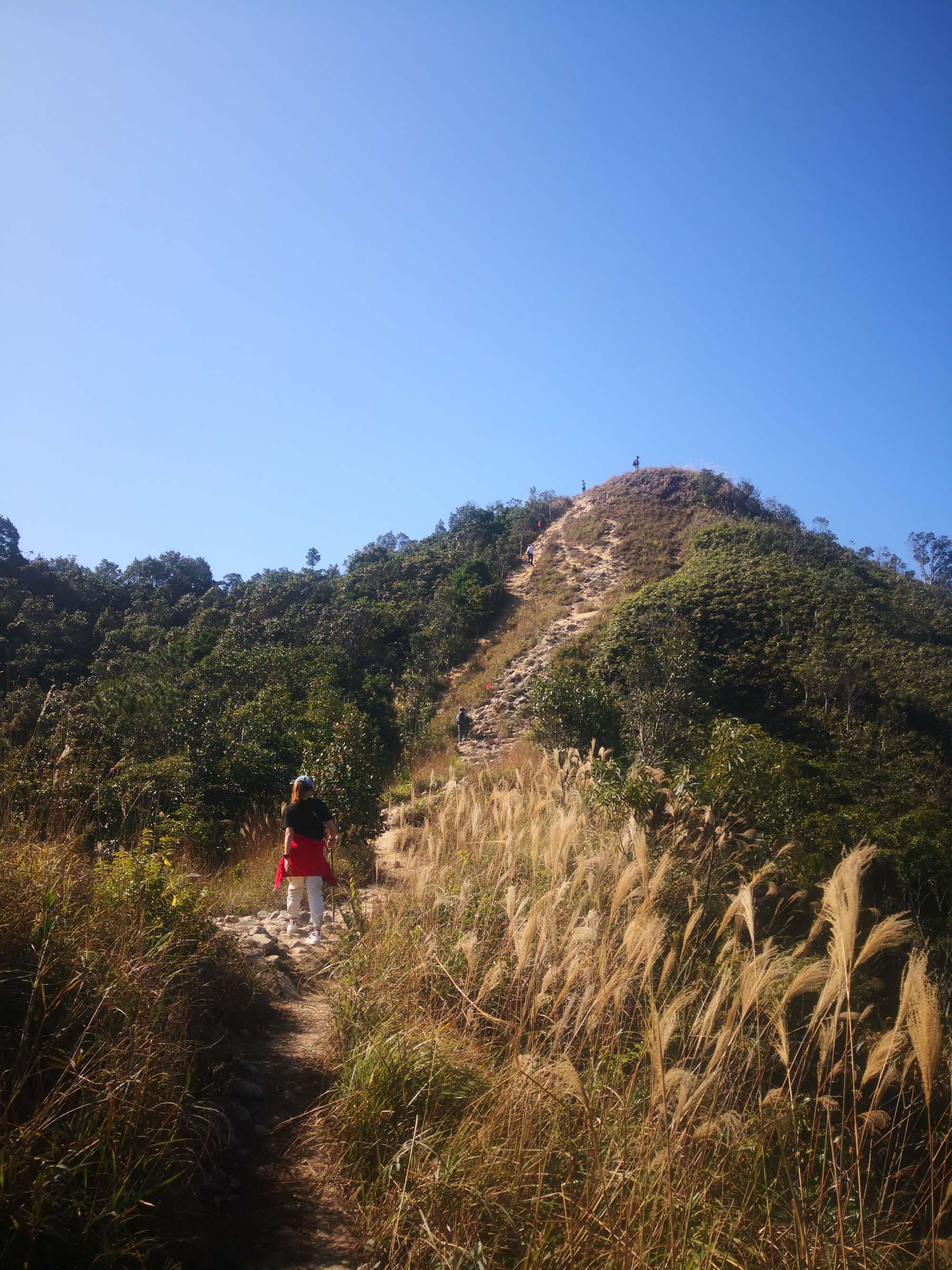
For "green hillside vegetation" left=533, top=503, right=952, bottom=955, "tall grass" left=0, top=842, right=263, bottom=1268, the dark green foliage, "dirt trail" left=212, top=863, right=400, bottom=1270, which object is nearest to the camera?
"tall grass" left=0, top=842, right=263, bottom=1268

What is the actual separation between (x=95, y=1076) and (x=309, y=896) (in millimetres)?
3758

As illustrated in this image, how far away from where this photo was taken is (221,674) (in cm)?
2256

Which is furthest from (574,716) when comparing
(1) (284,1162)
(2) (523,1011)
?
(1) (284,1162)

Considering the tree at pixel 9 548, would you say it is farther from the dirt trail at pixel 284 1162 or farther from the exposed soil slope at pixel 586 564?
the dirt trail at pixel 284 1162

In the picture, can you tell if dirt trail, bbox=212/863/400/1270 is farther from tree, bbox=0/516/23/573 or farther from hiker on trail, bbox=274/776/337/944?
tree, bbox=0/516/23/573

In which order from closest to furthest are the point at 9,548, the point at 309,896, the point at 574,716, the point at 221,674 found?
the point at 309,896 → the point at 574,716 → the point at 221,674 → the point at 9,548

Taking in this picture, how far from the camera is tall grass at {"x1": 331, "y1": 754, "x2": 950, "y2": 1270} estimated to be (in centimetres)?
217

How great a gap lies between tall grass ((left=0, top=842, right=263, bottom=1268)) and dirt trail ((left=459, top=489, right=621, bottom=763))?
18.8m

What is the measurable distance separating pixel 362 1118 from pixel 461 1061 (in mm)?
445

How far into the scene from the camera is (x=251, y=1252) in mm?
2342

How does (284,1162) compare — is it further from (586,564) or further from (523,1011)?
(586,564)

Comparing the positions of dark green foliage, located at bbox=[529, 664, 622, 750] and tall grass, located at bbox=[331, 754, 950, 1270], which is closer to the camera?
tall grass, located at bbox=[331, 754, 950, 1270]

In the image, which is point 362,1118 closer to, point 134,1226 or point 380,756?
point 134,1226

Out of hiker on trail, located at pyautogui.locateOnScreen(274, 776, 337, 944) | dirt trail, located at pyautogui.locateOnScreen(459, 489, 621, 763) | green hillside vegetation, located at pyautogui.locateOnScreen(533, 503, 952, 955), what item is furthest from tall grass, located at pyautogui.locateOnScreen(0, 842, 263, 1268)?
dirt trail, located at pyautogui.locateOnScreen(459, 489, 621, 763)
